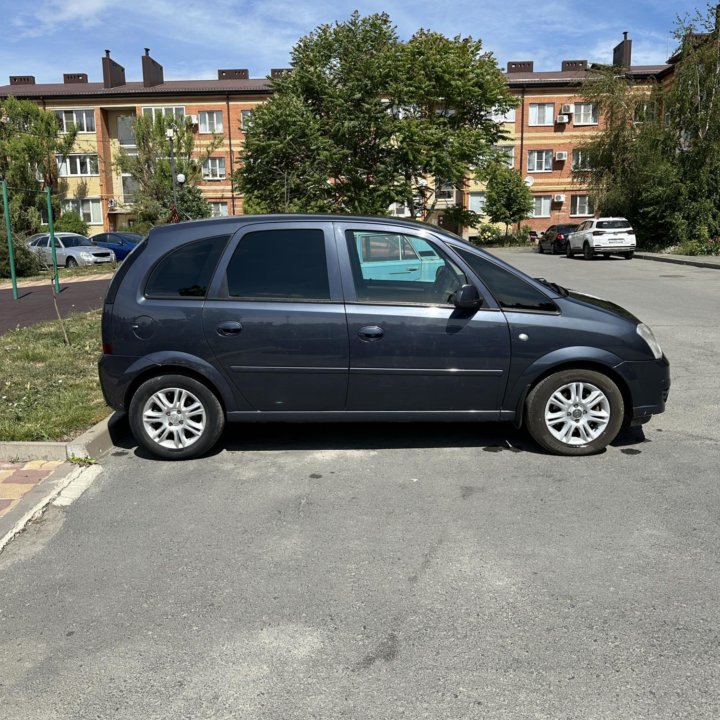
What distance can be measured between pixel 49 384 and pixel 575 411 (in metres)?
5.14

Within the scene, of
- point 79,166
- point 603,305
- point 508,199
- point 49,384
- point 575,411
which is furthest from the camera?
point 79,166

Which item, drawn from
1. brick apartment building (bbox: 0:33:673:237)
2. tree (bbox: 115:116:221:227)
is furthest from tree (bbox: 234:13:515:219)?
brick apartment building (bbox: 0:33:673:237)

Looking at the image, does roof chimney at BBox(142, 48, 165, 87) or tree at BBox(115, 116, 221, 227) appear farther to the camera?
roof chimney at BBox(142, 48, 165, 87)

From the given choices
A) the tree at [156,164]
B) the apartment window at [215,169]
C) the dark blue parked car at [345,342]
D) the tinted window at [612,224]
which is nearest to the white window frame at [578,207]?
the tinted window at [612,224]

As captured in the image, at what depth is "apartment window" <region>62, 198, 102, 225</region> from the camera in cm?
5262

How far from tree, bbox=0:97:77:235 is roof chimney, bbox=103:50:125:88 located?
12492 millimetres

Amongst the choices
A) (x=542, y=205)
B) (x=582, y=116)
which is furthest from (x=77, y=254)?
(x=582, y=116)

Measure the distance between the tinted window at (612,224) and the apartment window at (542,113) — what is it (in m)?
27.6

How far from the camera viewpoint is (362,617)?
305 centimetres

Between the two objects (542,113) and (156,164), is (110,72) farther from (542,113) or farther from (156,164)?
(542,113)

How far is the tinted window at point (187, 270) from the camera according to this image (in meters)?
5.09

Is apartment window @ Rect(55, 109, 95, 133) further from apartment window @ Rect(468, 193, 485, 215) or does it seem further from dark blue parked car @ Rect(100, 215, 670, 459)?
dark blue parked car @ Rect(100, 215, 670, 459)

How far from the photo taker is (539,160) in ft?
178

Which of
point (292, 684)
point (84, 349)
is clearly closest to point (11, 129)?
point (84, 349)
